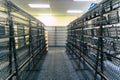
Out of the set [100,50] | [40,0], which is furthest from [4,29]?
[40,0]

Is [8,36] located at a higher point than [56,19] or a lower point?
lower

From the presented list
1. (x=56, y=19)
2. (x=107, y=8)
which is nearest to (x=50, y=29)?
(x=56, y=19)

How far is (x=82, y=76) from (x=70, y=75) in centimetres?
31

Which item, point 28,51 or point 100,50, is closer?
point 100,50

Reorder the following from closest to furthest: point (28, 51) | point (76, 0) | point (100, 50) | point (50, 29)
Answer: point (100, 50) < point (28, 51) < point (76, 0) < point (50, 29)

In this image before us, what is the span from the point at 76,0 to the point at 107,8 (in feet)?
15.4

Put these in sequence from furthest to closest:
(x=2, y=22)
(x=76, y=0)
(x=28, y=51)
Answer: (x=76, y=0) → (x=28, y=51) → (x=2, y=22)

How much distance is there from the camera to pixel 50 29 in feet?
36.3

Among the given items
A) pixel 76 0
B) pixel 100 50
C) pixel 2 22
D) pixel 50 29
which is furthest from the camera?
pixel 50 29

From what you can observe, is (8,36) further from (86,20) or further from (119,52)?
(86,20)

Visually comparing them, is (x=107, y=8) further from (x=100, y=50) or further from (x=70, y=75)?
(x=70, y=75)

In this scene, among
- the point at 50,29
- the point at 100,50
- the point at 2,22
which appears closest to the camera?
the point at 2,22

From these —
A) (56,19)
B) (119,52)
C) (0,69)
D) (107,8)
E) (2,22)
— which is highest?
(56,19)

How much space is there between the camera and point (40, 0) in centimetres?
644
